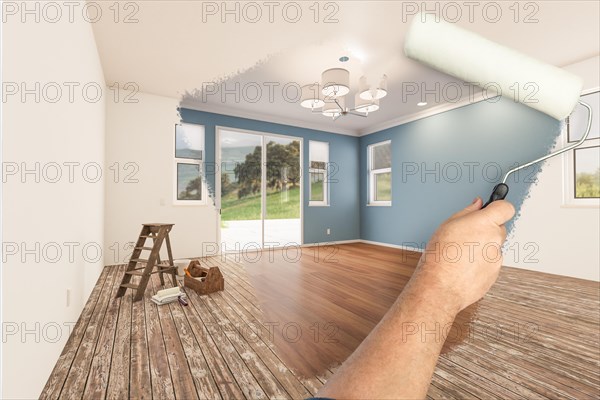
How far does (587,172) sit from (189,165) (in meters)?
5.62

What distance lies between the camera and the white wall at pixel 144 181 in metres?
4.18

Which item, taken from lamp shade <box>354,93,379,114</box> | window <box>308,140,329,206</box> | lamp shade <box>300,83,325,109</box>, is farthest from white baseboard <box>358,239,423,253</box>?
lamp shade <box>300,83,325,109</box>

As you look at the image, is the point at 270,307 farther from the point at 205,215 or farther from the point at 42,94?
the point at 205,215

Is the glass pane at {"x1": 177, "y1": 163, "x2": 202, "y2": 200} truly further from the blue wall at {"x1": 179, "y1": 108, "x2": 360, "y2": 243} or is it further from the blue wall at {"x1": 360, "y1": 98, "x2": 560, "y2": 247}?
the blue wall at {"x1": 360, "y1": 98, "x2": 560, "y2": 247}

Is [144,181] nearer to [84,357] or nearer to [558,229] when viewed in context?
[84,357]

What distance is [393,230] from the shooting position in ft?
19.4

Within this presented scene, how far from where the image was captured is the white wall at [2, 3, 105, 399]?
1.04 m

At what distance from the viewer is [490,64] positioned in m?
0.43

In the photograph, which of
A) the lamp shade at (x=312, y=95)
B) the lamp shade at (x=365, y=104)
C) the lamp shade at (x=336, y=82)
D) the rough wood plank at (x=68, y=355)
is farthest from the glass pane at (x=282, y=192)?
the rough wood plank at (x=68, y=355)

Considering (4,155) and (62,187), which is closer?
(4,155)

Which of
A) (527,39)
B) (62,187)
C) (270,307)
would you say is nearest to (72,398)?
(62,187)

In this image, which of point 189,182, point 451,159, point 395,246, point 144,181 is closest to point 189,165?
point 189,182

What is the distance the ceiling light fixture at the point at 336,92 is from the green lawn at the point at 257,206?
2.31 metres

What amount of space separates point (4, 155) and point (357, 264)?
4027 millimetres
